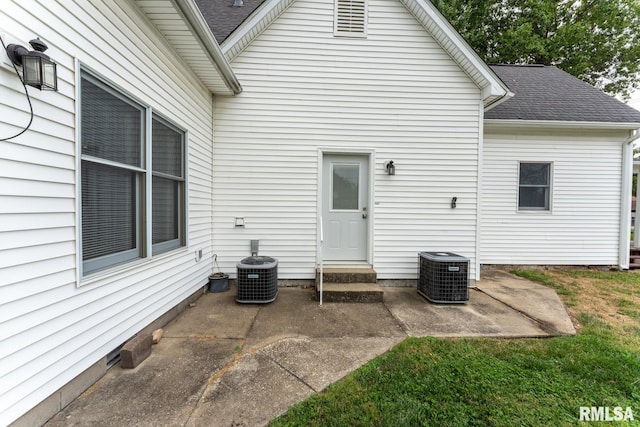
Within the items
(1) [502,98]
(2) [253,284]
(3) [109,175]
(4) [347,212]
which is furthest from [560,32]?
(3) [109,175]

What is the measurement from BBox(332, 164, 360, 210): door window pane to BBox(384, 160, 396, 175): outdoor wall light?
1.67 feet

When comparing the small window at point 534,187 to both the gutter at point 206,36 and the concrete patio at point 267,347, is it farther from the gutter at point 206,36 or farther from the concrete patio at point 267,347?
the gutter at point 206,36

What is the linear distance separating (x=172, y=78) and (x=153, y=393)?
3.28 meters

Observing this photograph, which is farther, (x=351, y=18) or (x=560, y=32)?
(x=560, y=32)

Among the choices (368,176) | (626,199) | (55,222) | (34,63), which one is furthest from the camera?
(626,199)

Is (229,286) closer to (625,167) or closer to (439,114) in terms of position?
(439,114)

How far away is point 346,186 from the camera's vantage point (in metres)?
4.88

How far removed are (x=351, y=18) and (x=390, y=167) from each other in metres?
2.65

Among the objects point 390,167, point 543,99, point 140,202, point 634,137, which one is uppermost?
point 543,99

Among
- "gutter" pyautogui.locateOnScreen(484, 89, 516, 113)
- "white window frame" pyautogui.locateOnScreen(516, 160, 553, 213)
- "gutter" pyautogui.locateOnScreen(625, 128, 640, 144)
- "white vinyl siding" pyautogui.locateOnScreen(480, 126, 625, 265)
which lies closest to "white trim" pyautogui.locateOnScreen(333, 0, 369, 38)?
"gutter" pyautogui.locateOnScreen(484, 89, 516, 113)

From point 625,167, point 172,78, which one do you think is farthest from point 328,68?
point 625,167

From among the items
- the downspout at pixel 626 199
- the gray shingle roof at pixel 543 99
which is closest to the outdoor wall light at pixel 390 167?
the gray shingle roof at pixel 543 99

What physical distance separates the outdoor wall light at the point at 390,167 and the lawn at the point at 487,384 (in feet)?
9.10

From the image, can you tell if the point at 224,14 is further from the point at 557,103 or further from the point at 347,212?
the point at 557,103
